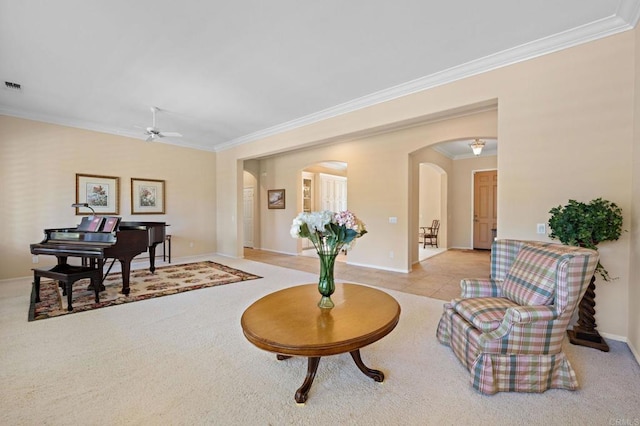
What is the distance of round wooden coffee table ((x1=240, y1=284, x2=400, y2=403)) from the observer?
1499 mm

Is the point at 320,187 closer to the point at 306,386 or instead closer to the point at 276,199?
the point at 276,199

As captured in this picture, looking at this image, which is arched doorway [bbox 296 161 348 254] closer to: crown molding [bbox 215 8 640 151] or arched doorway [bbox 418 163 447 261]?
arched doorway [bbox 418 163 447 261]

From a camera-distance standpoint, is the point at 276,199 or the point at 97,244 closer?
the point at 97,244

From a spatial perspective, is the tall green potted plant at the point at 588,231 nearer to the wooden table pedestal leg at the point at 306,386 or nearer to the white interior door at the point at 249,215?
the wooden table pedestal leg at the point at 306,386

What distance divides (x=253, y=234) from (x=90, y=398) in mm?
6967

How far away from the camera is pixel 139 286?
4250 millimetres

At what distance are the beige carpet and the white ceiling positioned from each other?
2933 mm

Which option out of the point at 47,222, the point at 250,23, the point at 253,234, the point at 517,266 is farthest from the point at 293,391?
the point at 253,234

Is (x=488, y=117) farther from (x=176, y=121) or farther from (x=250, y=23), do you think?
(x=176, y=121)

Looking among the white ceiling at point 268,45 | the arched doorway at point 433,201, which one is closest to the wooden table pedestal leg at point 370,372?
the white ceiling at point 268,45

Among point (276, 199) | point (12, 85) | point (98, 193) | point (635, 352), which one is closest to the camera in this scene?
point (635, 352)

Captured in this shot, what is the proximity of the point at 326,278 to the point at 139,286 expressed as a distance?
12.3 feet

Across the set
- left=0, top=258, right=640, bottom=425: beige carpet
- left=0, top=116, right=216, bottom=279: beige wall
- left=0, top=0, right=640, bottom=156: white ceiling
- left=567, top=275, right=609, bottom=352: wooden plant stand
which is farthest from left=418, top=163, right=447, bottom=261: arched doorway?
left=0, top=116, right=216, bottom=279: beige wall

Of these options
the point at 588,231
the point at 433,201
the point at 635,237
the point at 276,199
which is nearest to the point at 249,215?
the point at 276,199
